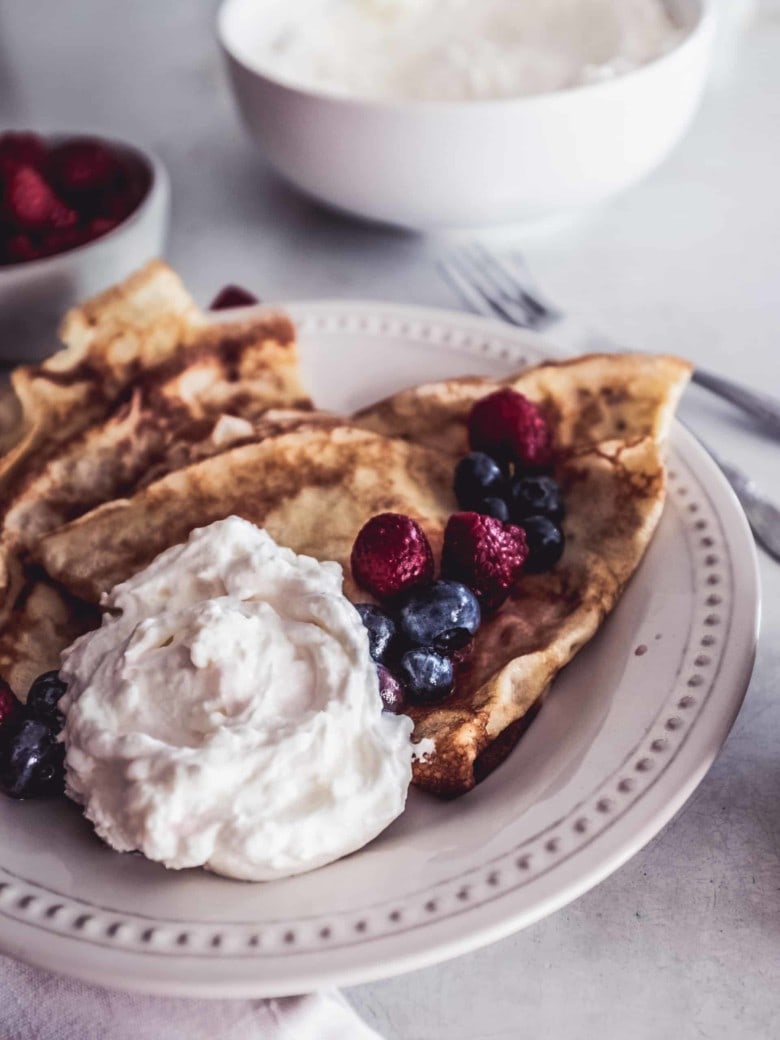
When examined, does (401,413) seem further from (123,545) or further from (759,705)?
(759,705)

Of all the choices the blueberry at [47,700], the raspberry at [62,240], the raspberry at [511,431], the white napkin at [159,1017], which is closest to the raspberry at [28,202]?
the raspberry at [62,240]

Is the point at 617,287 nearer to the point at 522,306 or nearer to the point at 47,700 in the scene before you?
the point at 522,306

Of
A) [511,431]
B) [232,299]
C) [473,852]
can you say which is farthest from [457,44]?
[473,852]

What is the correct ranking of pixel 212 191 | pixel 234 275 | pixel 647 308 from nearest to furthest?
pixel 647 308 < pixel 234 275 < pixel 212 191

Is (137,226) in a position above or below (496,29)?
below

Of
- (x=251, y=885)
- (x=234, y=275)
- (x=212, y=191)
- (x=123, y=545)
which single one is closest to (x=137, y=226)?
(x=234, y=275)

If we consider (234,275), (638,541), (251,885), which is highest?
(638,541)
